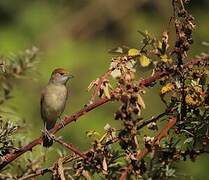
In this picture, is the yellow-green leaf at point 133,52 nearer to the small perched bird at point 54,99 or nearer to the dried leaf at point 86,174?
the dried leaf at point 86,174

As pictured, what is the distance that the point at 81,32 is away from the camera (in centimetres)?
816

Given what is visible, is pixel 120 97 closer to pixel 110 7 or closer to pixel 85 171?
pixel 85 171

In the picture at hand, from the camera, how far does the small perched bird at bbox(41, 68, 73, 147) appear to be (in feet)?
13.6

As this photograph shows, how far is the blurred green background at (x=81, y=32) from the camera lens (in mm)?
6840

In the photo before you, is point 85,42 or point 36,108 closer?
point 36,108

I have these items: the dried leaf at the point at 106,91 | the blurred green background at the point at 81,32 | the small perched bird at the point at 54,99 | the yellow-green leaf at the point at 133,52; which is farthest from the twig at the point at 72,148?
the blurred green background at the point at 81,32

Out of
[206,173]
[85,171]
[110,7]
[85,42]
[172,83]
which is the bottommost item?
[85,171]

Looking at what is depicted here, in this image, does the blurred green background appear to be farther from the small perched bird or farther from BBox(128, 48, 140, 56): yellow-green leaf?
BBox(128, 48, 140, 56): yellow-green leaf

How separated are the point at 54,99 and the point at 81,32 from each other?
4045 mm

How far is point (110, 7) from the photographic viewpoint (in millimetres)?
8367

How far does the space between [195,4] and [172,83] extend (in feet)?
20.0

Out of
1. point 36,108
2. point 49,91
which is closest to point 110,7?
point 36,108

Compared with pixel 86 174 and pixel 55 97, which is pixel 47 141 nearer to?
pixel 86 174

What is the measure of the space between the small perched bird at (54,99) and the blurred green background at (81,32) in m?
2.21
